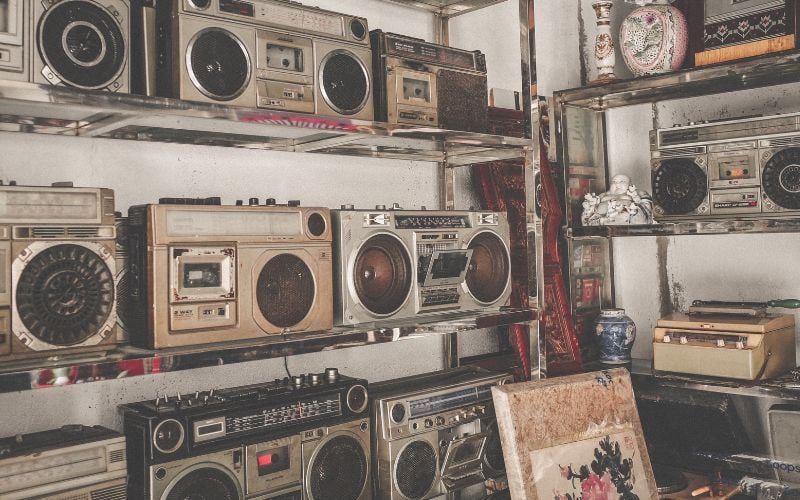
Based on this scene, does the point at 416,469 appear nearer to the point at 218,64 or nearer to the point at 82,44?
the point at 218,64

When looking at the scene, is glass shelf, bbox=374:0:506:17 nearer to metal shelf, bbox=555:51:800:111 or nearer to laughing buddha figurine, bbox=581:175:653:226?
metal shelf, bbox=555:51:800:111

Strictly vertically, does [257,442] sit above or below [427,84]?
below

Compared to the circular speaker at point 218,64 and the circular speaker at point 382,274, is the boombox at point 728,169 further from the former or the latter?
the circular speaker at point 218,64

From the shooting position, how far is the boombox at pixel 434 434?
199 centimetres

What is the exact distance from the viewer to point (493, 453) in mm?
2225

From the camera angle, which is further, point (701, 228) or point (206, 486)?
point (701, 228)

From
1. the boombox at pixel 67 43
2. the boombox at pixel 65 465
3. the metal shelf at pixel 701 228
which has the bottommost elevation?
the boombox at pixel 65 465

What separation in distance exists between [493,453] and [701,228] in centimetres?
99

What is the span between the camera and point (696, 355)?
2.50 m

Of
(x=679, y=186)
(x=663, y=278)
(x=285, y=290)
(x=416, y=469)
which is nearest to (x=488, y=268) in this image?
(x=416, y=469)

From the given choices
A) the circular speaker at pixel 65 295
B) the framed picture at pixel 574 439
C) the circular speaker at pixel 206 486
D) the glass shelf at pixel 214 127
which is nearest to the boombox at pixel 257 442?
the circular speaker at pixel 206 486

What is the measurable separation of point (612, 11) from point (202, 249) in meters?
2.24

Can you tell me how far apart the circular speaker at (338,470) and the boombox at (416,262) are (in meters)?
0.30

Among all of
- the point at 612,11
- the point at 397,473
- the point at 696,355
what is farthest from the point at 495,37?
the point at 397,473
